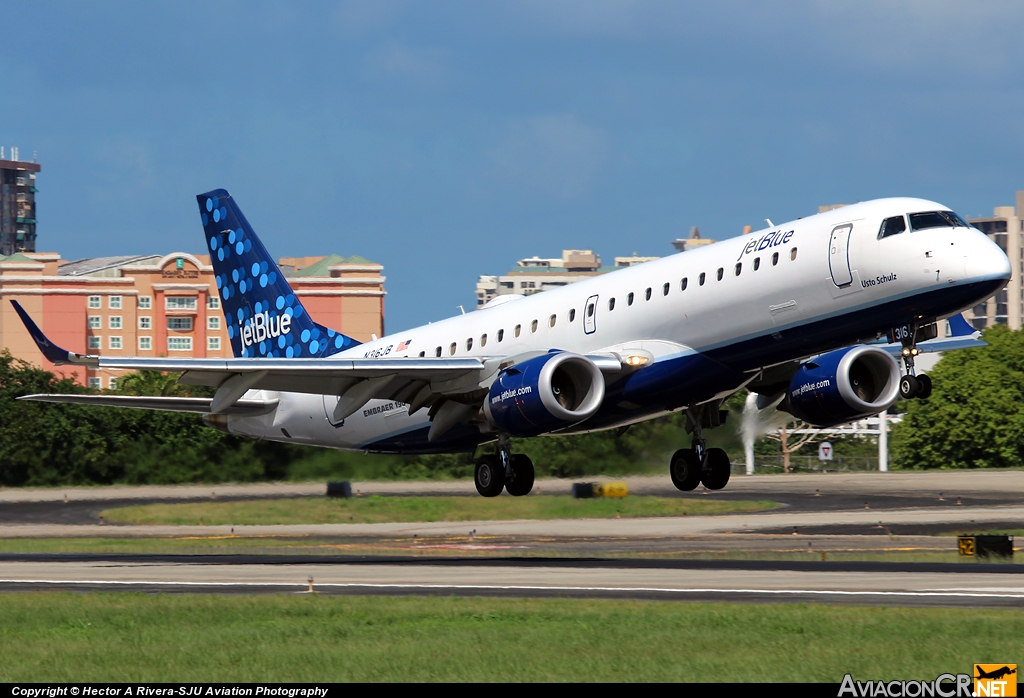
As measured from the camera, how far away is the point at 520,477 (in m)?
38.1

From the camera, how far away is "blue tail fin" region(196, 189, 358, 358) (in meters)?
45.8

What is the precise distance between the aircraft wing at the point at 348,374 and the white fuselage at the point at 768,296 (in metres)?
1.27

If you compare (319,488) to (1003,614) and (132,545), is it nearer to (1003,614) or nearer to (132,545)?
(132,545)

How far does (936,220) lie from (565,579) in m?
14.9

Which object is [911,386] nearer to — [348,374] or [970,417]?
[348,374]

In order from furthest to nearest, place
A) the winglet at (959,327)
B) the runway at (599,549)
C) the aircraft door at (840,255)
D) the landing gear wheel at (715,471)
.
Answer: the landing gear wheel at (715,471), the runway at (599,549), the winglet at (959,327), the aircraft door at (840,255)

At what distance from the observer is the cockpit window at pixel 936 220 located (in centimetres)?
3014

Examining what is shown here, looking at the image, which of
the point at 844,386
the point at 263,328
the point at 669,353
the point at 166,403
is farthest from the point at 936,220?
the point at 263,328

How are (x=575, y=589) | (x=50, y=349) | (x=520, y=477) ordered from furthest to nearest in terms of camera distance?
(x=520, y=477) < (x=575, y=589) < (x=50, y=349)

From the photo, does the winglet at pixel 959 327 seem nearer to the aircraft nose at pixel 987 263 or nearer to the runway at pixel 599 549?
the aircraft nose at pixel 987 263

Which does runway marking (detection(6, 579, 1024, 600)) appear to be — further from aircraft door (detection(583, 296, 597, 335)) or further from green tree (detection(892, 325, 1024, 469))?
green tree (detection(892, 325, 1024, 469))

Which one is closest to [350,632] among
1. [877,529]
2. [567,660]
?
[567,660]

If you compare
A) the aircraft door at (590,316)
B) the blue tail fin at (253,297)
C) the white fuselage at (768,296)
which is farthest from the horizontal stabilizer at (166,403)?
the aircraft door at (590,316)

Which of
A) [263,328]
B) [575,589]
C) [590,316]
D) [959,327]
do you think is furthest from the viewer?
[263,328]
